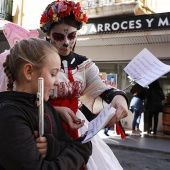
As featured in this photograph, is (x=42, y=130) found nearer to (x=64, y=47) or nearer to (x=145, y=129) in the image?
(x=64, y=47)

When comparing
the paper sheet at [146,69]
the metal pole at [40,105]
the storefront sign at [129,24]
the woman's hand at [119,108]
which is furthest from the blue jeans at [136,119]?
the metal pole at [40,105]

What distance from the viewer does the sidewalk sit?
6.49 metres

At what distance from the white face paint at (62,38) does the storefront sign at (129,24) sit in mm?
6186

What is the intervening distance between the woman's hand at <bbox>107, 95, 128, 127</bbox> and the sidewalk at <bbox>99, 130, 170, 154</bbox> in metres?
5.19

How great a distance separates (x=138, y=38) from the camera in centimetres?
833

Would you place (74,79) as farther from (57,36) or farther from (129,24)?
(129,24)

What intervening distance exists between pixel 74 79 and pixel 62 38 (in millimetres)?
299

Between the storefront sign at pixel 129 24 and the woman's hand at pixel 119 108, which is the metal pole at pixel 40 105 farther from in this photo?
the storefront sign at pixel 129 24

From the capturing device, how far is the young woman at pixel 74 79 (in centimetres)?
161

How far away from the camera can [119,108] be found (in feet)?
4.66

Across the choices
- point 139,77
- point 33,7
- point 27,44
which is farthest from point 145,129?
point 27,44

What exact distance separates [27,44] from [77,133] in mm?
662

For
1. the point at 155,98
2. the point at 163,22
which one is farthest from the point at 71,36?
the point at 155,98

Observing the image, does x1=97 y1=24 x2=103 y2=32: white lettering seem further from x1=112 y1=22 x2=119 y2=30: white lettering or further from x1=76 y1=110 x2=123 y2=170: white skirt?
x1=76 y1=110 x2=123 y2=170: white skirt
